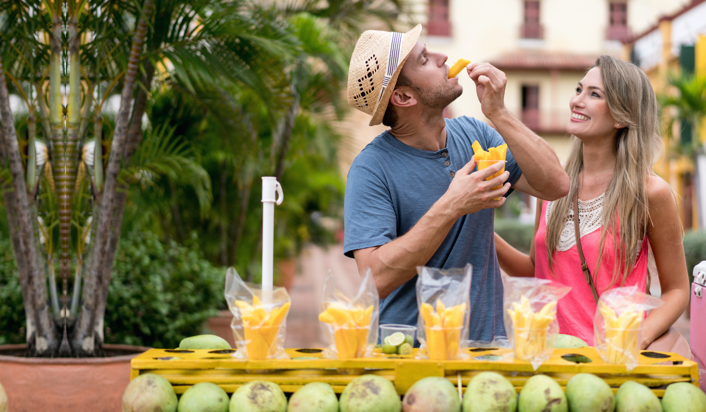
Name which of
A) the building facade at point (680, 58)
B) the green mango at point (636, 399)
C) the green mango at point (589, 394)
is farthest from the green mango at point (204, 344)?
the building facade at point (680, 58)

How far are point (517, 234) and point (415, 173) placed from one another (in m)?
18.1

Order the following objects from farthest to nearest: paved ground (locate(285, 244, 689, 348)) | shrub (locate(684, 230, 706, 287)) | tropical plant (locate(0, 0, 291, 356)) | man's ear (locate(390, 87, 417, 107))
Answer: shrub (locate(684, 230, 706, 287))
paved ground (locate(285, 244, 689, 348))
tropical plant (locate(0, 0, 291, 356))
man's ear (locate(390, 87, 417, 107))

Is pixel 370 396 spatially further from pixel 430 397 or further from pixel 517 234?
pixel 517 234

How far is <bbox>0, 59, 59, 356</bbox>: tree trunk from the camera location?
12.9ft

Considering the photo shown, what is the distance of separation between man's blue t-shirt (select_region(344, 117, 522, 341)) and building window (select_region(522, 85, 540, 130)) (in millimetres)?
31971

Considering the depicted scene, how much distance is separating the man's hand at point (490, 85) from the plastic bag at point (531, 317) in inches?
22.5

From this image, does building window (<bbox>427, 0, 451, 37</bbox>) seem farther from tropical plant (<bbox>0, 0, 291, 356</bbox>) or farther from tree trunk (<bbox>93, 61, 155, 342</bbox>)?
tree trunk (<bbox>93, 61, 155, 342</bbox>)

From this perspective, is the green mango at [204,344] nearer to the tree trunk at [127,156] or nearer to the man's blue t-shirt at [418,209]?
the man's blue t-shirt at [418,209]

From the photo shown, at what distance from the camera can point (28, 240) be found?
13.2 ft

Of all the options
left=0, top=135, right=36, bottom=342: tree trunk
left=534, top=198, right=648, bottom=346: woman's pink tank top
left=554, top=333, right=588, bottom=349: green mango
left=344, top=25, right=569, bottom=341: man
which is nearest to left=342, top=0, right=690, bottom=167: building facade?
left=0, top=135, right=36, bottom=342: tree trunk

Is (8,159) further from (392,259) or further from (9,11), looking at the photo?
(392,259)

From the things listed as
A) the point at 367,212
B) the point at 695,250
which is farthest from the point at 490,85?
the point at 695,250

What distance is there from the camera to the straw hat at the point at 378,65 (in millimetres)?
2338

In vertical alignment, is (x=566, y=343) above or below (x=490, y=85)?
below
